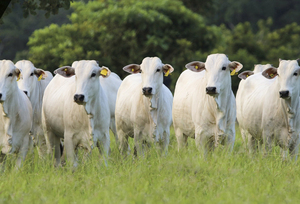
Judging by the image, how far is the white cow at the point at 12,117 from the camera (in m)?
6.96

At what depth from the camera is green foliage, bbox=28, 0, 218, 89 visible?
55.2 ft

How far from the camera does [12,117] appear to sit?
708 cm

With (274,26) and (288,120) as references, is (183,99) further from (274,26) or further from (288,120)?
(274,26)

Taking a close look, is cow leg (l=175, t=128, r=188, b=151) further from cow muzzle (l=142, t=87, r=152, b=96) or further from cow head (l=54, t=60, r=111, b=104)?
cow head (l=54, t=60, r=111, b=104)

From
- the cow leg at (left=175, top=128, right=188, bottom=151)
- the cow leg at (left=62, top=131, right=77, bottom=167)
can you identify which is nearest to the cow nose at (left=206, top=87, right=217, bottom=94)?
the cow leg at (left=175, top=128, right=188, bottom=151)

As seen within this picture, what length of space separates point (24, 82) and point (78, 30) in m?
9.19

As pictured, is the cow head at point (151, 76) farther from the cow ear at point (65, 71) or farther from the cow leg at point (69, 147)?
the cow leg at point (69, 147)

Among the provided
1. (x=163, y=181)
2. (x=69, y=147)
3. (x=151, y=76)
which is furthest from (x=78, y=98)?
(x=163, y=181)

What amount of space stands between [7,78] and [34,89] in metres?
1.74

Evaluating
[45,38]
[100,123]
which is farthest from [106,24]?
[100,123]

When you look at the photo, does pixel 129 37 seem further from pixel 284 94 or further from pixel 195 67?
pixel 284 94

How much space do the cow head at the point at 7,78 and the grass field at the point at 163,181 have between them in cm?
95

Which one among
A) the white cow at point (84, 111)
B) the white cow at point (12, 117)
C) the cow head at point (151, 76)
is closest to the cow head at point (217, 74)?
the cow head at point (151, 76)

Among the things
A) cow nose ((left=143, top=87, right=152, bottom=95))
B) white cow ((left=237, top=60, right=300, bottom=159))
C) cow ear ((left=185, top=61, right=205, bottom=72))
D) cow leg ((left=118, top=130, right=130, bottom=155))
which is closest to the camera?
white cow ((left=237, top=60, right=300, bottom=159))
